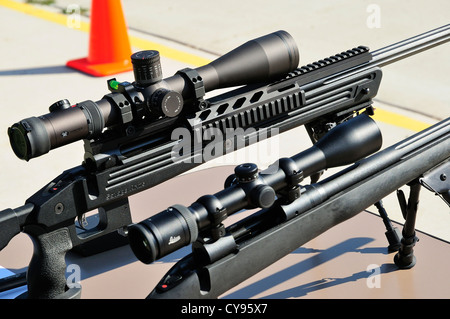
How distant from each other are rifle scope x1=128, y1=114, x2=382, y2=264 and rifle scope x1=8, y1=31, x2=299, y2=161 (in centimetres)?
54

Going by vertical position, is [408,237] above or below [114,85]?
below

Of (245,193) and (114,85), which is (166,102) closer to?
(114,85)

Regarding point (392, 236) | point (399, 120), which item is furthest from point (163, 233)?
point (399, 120)

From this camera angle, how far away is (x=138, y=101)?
3090 mm

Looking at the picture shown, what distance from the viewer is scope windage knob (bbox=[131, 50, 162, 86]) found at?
10.1 feet

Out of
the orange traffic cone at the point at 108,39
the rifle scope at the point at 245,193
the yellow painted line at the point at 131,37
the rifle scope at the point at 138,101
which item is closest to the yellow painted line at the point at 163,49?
the yellow painted line at the point at 131,37

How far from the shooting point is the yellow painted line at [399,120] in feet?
20.3

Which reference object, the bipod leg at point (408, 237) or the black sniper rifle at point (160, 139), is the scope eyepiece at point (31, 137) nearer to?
the black sniper rifle at point (160, 139)

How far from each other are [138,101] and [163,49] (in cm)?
516

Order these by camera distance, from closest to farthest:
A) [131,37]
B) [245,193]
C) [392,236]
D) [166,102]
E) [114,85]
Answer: [245,193] → [166,102] → [114,85] → [392,236] → [131,37]

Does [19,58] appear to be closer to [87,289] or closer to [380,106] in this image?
[380,106]

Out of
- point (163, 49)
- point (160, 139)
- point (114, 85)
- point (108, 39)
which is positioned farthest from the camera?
point (163, 49)

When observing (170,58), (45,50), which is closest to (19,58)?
(45,50)

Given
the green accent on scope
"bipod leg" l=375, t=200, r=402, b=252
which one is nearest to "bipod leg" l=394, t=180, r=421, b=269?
"bipod leg" l=375, t=200, r=402, b=252
